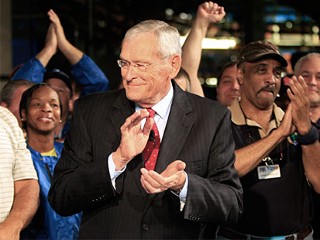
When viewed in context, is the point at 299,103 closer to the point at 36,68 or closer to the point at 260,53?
the point at 260,53

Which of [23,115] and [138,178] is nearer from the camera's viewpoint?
[138,178]

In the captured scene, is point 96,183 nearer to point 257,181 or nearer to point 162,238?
point 162,238

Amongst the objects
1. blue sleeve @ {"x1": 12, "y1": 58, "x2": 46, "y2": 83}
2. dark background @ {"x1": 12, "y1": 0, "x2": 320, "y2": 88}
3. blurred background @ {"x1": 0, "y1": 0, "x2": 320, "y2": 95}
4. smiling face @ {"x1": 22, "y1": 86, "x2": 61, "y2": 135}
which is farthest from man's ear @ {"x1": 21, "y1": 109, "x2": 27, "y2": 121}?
dark background @ {"x1": 12, "y1": 0, "x2": 320, "y2": 88}

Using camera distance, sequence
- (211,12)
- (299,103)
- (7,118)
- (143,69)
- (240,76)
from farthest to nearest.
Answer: (211,12), (240,76), (299,103), (7,118), (143,69)

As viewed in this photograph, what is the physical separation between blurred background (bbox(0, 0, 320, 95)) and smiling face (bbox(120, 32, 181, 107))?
3.43 metres

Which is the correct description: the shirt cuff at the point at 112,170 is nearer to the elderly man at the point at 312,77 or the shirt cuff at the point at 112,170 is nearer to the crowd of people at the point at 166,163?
the crowd of people at the point at 166,163

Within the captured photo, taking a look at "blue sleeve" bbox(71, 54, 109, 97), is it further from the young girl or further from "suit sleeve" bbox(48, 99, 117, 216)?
"suit sleeve" bbox(48, 99, 117, 216)

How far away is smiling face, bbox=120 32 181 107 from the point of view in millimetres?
3490

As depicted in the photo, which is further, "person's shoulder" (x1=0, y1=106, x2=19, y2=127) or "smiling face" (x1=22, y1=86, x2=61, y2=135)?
"smiling face" (x1=22, y1=86, x2=61, y2=135)

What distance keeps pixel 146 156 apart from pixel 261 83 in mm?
1351

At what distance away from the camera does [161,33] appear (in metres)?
3.54

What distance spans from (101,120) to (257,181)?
1285mm

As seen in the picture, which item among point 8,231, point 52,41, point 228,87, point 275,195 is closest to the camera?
point 8,231

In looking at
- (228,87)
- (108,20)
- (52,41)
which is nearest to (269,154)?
(228,87)
